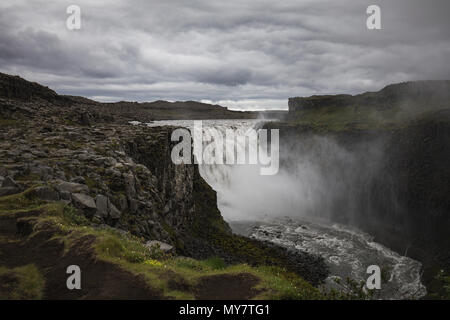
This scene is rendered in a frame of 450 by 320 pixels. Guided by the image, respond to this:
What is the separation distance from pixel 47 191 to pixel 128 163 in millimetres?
9898

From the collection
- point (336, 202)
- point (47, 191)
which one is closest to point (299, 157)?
point (336, 202)

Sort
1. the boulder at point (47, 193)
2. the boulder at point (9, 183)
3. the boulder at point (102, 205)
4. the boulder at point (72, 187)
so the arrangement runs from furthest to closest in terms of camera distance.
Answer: the boulder at point (102, 205), the boulder at point (72, 187), the boulder at point (9, 183), the boulder at point (47, 193)

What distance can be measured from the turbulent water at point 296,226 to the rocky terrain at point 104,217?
5.89 m

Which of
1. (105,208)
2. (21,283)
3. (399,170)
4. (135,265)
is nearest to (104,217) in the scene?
(105,208)

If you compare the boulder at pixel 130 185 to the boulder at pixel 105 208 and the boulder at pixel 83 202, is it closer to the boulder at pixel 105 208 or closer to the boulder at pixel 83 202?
the boulder at pixel 105 208

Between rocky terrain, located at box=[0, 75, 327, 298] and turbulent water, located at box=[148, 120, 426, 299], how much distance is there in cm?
589

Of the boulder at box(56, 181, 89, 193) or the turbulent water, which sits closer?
the boulder at box(56, 181, 89, 193)

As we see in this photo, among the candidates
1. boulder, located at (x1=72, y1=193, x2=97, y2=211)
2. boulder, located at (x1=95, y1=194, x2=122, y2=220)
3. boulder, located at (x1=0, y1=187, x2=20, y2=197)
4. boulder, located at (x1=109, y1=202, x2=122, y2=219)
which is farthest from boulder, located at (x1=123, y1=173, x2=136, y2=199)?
boulder, located at (x1=0, y1=187, x2=20, y2=197)

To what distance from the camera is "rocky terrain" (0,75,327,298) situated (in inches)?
434

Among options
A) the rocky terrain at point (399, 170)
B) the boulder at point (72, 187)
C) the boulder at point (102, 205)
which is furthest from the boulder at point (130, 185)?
the rocky terrain at point (399, 170)

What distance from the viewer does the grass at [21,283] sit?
9891mm

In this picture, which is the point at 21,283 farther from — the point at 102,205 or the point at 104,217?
the point at 102,205

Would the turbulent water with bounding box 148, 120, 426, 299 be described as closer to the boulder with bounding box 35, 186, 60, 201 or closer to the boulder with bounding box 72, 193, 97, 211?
the boulder with bounding box 72, 193, 97, 211
